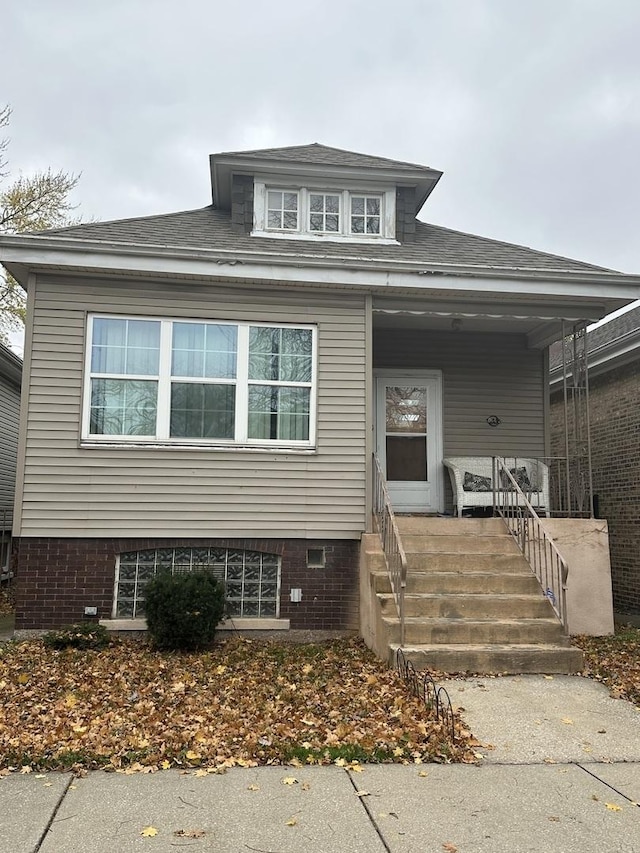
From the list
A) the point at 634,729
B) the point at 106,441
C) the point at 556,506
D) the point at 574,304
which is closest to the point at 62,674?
the point at 106,441

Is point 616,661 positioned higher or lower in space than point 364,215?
lower

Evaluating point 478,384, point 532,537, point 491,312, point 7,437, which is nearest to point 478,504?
point 532,537

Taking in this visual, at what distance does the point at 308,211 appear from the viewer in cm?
975

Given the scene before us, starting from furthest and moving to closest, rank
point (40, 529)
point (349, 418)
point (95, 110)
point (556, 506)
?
point (95, 110) < point (556, 506) < point (349, 418) < point (40, 529)

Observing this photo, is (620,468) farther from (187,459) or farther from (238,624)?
(187,459)

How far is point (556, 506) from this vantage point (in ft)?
38.6

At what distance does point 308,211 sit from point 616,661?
670cm

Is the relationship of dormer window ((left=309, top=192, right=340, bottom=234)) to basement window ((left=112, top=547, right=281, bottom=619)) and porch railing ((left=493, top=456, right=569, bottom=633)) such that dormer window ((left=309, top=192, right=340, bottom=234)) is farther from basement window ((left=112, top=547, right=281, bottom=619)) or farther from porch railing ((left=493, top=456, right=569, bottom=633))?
basement window ((left=112, top=547, right=281, bottom=619))

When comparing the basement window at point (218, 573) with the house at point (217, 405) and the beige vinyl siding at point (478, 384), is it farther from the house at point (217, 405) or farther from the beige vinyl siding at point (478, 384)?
the beige vinyl siding at point (478, 384)

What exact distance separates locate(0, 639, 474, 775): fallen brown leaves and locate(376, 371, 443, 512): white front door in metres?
3.26

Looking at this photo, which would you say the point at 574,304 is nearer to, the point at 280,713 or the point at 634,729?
the point at 634,729

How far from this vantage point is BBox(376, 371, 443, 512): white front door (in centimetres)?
1002

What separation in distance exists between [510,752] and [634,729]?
3.64 feet

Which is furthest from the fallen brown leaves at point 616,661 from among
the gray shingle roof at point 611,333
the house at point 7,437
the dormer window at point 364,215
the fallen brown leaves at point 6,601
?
the house at point 7,437
